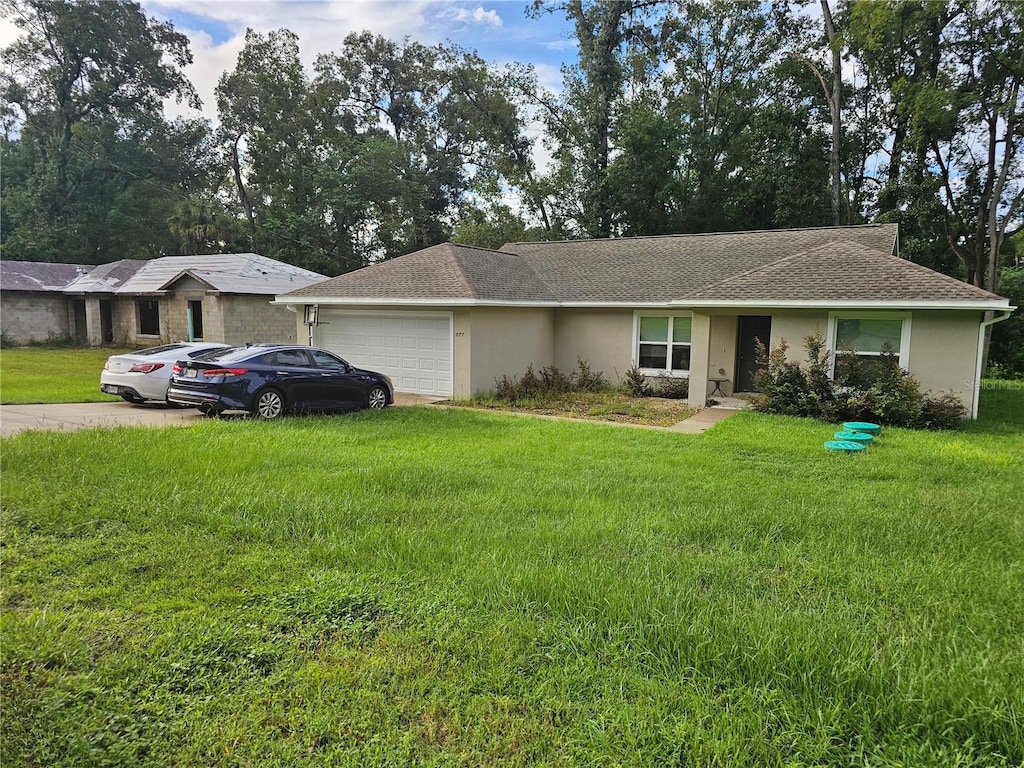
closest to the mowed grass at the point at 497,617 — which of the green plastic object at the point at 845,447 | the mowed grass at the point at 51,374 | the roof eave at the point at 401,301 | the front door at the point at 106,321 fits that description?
the green plastic object at the point at 845,447

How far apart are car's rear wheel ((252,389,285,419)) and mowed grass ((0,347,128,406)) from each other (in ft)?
15.9

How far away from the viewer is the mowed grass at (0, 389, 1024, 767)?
296 centimetres

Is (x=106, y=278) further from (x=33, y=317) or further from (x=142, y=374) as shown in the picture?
(x=142, y=374)

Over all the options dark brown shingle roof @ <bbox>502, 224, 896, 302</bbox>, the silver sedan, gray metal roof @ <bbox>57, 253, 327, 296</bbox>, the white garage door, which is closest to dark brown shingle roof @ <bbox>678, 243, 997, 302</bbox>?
dark brown shingle roof @ <bbox>502, 224, 896, 302</bbox>

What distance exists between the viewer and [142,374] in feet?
41.3

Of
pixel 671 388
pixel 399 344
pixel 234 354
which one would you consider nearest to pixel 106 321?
pixel 399 344

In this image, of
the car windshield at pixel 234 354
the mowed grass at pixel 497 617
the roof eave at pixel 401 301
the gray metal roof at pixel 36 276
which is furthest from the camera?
the gray metal roof at pixel 36 276

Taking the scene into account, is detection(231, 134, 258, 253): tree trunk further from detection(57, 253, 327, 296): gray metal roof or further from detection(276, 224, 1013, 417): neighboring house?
detection(276, 224, 1013, 417): neighboring house

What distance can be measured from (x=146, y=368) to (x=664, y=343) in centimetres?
1258

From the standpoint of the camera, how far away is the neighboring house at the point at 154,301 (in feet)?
77.7

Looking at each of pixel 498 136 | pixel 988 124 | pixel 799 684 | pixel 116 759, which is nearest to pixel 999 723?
pixel 799 684

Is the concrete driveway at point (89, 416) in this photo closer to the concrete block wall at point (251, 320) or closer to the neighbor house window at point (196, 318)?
the concrete block wall at point (251, 320)

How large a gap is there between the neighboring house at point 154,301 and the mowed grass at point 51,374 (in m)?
1.84

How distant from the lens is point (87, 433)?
8.97 metres
